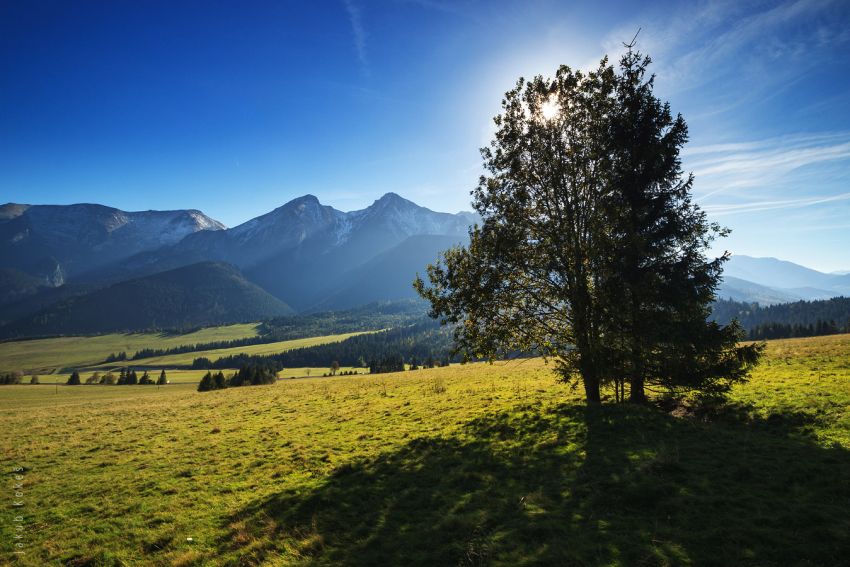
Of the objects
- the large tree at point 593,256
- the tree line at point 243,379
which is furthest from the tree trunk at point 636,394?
the tree line at point 243,379

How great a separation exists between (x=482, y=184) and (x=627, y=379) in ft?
41.7

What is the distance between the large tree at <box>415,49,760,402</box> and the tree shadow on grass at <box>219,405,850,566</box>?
3652mm

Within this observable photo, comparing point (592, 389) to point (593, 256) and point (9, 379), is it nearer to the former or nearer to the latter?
point (593, 256)

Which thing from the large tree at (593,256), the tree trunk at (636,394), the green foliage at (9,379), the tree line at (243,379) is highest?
the large tree at (593,256)

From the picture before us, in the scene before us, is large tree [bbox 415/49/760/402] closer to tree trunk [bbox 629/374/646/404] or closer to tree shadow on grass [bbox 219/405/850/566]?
tree trunk [bbox 629/374/646/404]

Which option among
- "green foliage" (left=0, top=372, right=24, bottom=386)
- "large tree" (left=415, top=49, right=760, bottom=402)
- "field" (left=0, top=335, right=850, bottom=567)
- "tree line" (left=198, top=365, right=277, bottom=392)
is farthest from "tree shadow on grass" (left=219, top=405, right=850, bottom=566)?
"green foliage" (left=0, top=372, right=24, bottom=386)

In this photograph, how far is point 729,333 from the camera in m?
17.6

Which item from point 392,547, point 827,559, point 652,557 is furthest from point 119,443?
point 827,559

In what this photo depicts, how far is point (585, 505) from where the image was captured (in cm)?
1003

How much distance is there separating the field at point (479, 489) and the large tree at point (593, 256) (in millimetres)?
2983

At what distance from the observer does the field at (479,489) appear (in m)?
8.38

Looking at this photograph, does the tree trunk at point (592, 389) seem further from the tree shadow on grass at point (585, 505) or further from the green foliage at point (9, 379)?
the green foliage at point (9, 379)

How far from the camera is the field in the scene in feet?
27.5

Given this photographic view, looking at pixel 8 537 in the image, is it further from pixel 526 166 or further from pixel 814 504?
pixel 526 166
